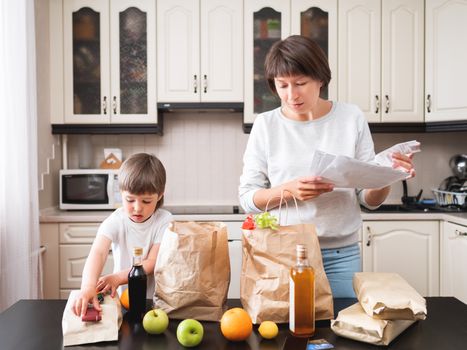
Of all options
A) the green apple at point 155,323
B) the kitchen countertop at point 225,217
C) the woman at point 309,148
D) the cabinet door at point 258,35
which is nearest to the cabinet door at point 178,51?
the cabinet door at point 258,35

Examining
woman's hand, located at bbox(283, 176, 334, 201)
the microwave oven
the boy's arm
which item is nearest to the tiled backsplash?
the microwave oven

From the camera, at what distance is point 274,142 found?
144 centimetres

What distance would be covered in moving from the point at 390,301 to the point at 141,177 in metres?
0.73

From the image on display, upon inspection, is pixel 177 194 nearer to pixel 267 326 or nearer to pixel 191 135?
pixel 191 135

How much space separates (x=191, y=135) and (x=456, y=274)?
73.6 inches

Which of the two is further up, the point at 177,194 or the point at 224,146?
the point at 224,146

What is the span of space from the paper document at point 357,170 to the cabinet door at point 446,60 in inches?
75.2

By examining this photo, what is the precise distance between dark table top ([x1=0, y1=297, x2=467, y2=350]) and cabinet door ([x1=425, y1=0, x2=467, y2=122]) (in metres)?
2.04

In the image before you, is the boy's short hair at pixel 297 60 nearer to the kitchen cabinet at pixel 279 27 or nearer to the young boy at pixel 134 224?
the young boy at pixel 134 224

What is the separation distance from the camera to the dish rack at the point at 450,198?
2918 mm

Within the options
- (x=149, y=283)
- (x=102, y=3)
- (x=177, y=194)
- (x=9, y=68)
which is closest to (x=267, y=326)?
(x=149, y=283)

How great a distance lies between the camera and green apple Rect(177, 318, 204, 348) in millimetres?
Result: 953

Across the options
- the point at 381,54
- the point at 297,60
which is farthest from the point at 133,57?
the point at 297,60

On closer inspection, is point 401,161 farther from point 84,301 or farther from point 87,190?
point 87,190
